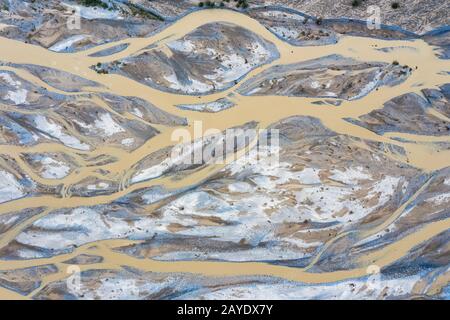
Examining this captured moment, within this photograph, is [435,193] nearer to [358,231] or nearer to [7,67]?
[358,231]

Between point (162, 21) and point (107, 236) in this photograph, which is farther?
point (162, 21)

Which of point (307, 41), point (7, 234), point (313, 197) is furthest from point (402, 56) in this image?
point (7, 234)

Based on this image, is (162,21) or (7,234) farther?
(162,21)

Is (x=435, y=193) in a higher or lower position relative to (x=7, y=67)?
lower

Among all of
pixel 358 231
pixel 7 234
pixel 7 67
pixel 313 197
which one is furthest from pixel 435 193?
pixel 7 67

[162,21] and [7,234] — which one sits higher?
[162,21]

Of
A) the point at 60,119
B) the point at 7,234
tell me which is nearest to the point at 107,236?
the point at 7,234
